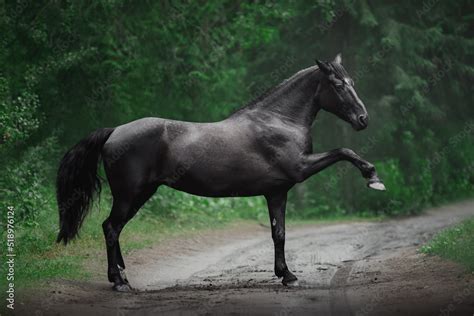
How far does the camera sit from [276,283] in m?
8.92

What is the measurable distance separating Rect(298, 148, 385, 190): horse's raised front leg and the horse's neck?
0.68m

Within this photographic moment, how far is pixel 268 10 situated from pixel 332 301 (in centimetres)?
1211

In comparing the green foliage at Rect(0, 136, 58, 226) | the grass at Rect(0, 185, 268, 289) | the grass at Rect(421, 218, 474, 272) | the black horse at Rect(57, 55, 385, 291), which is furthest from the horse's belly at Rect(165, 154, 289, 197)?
the green foliage at Rect(0, 136, 58, 226)

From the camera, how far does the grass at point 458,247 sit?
8.91m

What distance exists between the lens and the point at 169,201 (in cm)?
1703

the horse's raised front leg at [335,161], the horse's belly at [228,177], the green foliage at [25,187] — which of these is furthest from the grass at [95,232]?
the horse's raised front leg at [335,161]

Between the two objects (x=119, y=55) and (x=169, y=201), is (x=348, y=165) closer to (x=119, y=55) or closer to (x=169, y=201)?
(x=169, y=201)

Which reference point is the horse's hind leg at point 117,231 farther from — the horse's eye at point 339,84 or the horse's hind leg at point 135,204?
the horse's eye at point 339,84

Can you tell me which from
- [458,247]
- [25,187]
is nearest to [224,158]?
[458,247]

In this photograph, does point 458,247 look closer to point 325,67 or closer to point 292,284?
point 292,284

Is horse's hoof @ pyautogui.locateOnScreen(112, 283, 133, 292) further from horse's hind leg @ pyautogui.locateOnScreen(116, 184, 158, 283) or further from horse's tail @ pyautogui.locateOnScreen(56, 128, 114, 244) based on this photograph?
horse's tail @ pyautogui.locateOnScreen(56, 128, 114, 244)

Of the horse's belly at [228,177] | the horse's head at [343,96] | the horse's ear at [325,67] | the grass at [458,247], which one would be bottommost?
the grass at [458,247]

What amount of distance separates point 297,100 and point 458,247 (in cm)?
331

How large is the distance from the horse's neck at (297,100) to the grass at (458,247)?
2703 mm
